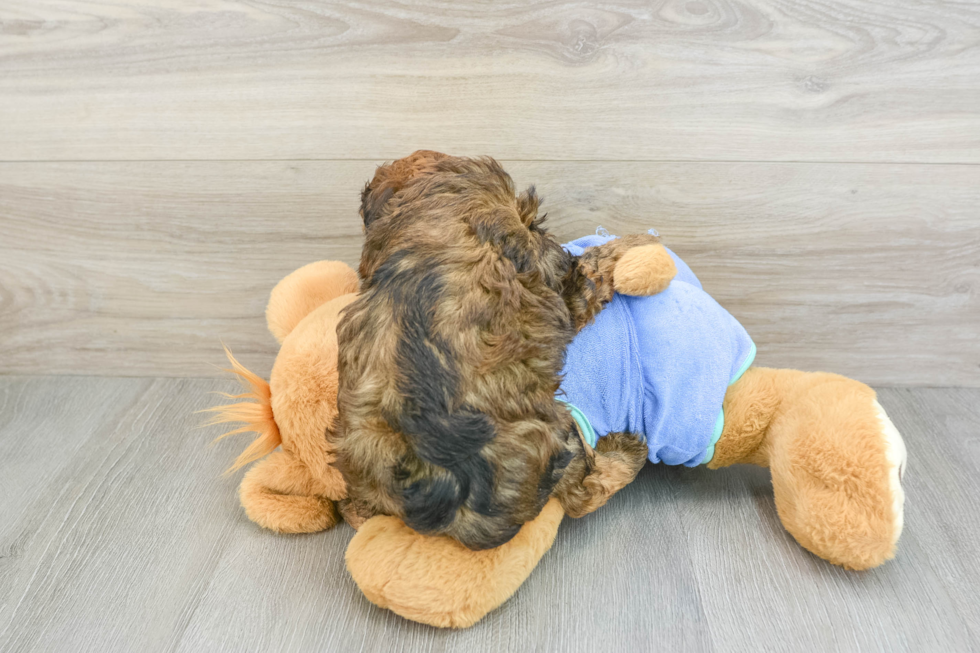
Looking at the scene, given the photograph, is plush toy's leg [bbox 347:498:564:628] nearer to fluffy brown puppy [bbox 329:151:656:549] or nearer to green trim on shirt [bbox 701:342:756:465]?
fluffy brown puppy [bbox 329:151:656:549]

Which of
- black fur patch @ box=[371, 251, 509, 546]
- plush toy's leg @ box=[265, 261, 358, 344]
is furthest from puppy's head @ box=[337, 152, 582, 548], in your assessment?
plush toy's leg @ box=[265, 261, 358, 344]

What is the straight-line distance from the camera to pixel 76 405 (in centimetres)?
113

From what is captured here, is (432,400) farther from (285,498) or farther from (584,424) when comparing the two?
(285,498)

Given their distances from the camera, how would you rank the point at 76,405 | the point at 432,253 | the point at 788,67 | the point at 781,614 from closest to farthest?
the point at 432,253, the point at 781,614, the point at 788,67, the point at 76,405

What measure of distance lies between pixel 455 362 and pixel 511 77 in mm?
491

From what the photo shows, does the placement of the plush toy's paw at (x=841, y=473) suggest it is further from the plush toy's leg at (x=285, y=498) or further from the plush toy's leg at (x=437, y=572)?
the plush toy's leg at (x=285, y=498)

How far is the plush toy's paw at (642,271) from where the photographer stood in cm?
71

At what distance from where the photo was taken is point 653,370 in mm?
742

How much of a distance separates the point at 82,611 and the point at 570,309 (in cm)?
67

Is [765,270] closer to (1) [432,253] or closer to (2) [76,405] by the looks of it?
(1) [432,253]

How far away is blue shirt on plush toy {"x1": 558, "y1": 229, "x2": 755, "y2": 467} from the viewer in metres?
0.73

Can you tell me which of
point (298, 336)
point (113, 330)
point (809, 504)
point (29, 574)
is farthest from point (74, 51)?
point (809, 504)

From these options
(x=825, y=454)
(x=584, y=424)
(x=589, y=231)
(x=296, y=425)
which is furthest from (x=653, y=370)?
(x=296, y=425)

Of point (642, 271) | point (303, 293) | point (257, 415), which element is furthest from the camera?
point (303, 293)
